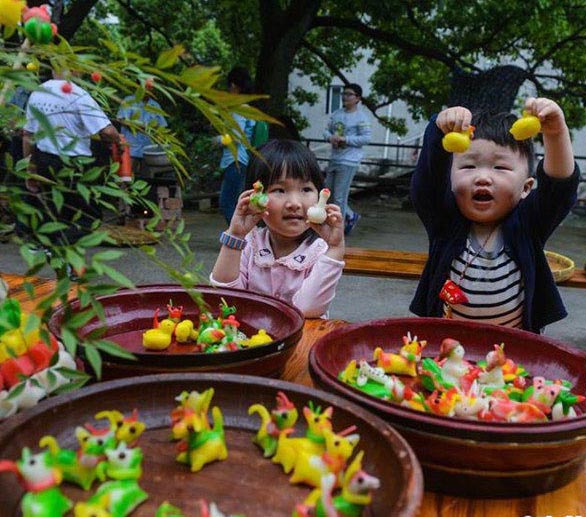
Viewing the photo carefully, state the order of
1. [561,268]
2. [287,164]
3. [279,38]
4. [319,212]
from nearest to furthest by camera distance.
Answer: [319,212] → [287,164] → [561,268] → [279,38]

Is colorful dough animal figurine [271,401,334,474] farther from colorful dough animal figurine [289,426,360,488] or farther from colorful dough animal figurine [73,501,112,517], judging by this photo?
colorful dough animal figurine [73,501,112,517]

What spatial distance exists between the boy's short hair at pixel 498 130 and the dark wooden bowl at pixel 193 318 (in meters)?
0.76

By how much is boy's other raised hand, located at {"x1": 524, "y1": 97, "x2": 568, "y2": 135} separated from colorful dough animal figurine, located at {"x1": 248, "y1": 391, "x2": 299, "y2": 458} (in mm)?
882

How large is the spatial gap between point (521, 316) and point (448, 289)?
247 millimetres

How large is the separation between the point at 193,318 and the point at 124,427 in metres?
0.77

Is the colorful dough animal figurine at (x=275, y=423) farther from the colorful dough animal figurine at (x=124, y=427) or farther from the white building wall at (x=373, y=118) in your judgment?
the white building wall at (x=373, y=118)

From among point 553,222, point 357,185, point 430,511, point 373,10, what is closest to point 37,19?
point 430,511

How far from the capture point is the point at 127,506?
0.77 metres

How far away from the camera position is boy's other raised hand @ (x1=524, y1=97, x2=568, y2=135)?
136 cm

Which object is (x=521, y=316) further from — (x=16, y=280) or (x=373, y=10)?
(x=373, y=10)

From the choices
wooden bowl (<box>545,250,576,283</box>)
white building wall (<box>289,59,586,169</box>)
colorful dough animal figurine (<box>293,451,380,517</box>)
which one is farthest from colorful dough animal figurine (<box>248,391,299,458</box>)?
white building wall (<box>289,59,586,169</box>)

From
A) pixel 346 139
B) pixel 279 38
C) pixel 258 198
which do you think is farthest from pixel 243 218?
pixel 279 38

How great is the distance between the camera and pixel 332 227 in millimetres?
1839

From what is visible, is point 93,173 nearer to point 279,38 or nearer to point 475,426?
point 475,426
